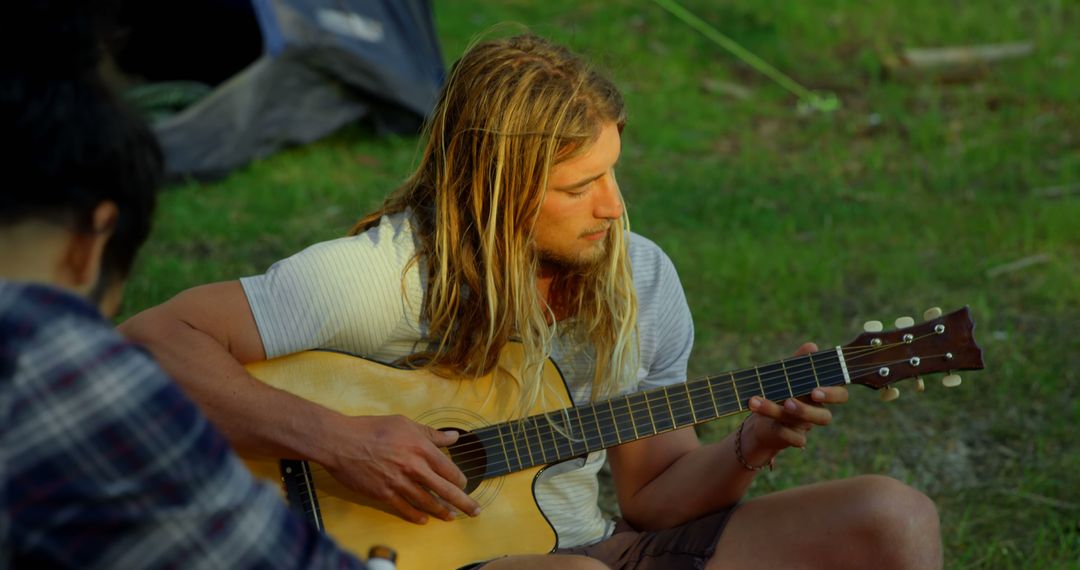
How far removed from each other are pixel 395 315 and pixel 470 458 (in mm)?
351

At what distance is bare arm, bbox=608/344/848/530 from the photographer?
2.56 meters

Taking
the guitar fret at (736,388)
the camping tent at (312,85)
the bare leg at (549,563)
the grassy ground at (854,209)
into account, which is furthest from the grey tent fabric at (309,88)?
the bare leg at (549,563)

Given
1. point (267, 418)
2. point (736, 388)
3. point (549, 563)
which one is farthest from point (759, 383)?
point (267, 418)

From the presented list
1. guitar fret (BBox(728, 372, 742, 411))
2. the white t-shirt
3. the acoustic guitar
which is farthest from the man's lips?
guitar fret (BBox(728, 372, 742, 411))

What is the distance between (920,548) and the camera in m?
2.44

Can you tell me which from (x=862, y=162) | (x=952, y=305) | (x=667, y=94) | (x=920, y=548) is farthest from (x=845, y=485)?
(x=667, y=94)

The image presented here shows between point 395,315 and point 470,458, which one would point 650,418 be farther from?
point 395,315

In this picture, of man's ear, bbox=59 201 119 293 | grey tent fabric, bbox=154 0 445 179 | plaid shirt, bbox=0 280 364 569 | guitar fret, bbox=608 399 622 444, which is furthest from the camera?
grey tent fabric, bbox=154 0 445 179

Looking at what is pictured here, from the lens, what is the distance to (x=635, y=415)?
2.66 metres

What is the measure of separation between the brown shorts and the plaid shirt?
151 centimetres

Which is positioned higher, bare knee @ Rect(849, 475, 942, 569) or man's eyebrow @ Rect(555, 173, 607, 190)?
man's eyebrow @ Rect(555, 173, 607, 190)

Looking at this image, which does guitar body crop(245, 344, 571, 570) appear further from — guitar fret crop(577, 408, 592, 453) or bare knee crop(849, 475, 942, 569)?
bare knee crop(849, 475, 942, 569)

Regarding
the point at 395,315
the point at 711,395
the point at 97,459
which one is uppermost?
the point at 97,459

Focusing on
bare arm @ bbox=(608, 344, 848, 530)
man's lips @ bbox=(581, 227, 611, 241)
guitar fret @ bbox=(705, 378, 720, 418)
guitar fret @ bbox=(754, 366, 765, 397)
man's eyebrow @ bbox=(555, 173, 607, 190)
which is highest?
man's eyebrow @ bbox=(555, 173, 607, 190)
